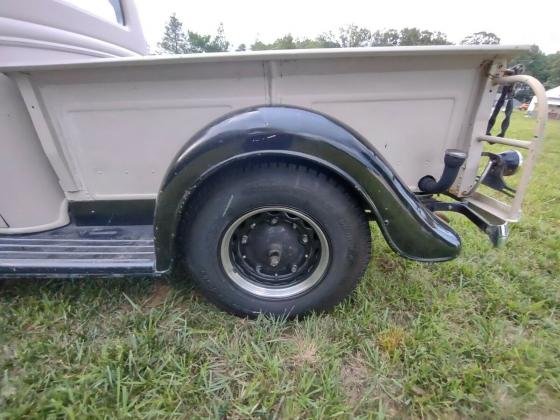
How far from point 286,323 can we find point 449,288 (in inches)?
42.2

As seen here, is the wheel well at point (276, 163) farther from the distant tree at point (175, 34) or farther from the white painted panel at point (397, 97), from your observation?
the distant tree at point (175, 34)

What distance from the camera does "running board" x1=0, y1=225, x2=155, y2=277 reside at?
1560 mm

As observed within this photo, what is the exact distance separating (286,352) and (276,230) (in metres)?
A: 0.59

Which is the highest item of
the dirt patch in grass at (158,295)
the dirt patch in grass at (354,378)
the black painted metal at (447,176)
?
the black painted metal at (447,176)

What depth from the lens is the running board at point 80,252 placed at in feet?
5.12

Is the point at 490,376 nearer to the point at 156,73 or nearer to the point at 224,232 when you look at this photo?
the point at 224,232

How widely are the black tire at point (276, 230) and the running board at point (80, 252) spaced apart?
0.94 feet

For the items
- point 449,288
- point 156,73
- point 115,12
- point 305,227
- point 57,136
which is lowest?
point 449,288

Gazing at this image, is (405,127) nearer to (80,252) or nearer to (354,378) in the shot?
(354,378)

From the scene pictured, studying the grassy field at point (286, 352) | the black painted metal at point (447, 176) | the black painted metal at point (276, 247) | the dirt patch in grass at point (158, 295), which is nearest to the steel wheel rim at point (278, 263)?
the black painted metal at point (276, 247)

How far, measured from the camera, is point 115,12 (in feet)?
9.02

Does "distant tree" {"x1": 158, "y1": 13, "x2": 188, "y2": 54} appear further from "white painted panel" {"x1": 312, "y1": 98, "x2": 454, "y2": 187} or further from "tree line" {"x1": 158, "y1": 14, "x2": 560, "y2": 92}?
"white painted panel" {"x1": 312, "y1": 98, "x2": 454, "y2": 187}

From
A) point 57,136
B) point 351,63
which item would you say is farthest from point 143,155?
point 351,63

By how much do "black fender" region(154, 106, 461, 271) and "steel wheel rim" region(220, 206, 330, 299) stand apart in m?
0.27
